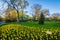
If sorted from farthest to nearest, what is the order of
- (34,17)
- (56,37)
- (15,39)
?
1. (34,17)
2. (56,37)
3. (15,39)

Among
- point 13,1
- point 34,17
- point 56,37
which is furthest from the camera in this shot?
point 34,17

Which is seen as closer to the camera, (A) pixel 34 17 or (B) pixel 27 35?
(B) pixel 27 35

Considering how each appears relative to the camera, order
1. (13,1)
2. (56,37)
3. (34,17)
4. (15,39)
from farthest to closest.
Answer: (34,17)
(13,1)
(56,37)
(15,39)

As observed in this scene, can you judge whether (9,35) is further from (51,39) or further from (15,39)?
(51,39)

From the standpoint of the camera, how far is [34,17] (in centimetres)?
4966

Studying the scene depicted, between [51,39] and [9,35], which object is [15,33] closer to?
[9,35]

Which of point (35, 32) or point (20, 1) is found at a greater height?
point (20, 1)

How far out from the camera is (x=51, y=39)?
5551mm

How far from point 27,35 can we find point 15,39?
1.58ft

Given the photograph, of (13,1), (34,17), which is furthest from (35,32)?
Answer: (34,17)

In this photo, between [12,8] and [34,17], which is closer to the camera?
[12,8]

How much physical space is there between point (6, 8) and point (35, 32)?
2938 cm

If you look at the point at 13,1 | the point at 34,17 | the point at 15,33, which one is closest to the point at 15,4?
the point at 13,1

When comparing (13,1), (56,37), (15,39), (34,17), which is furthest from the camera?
(34,17)
